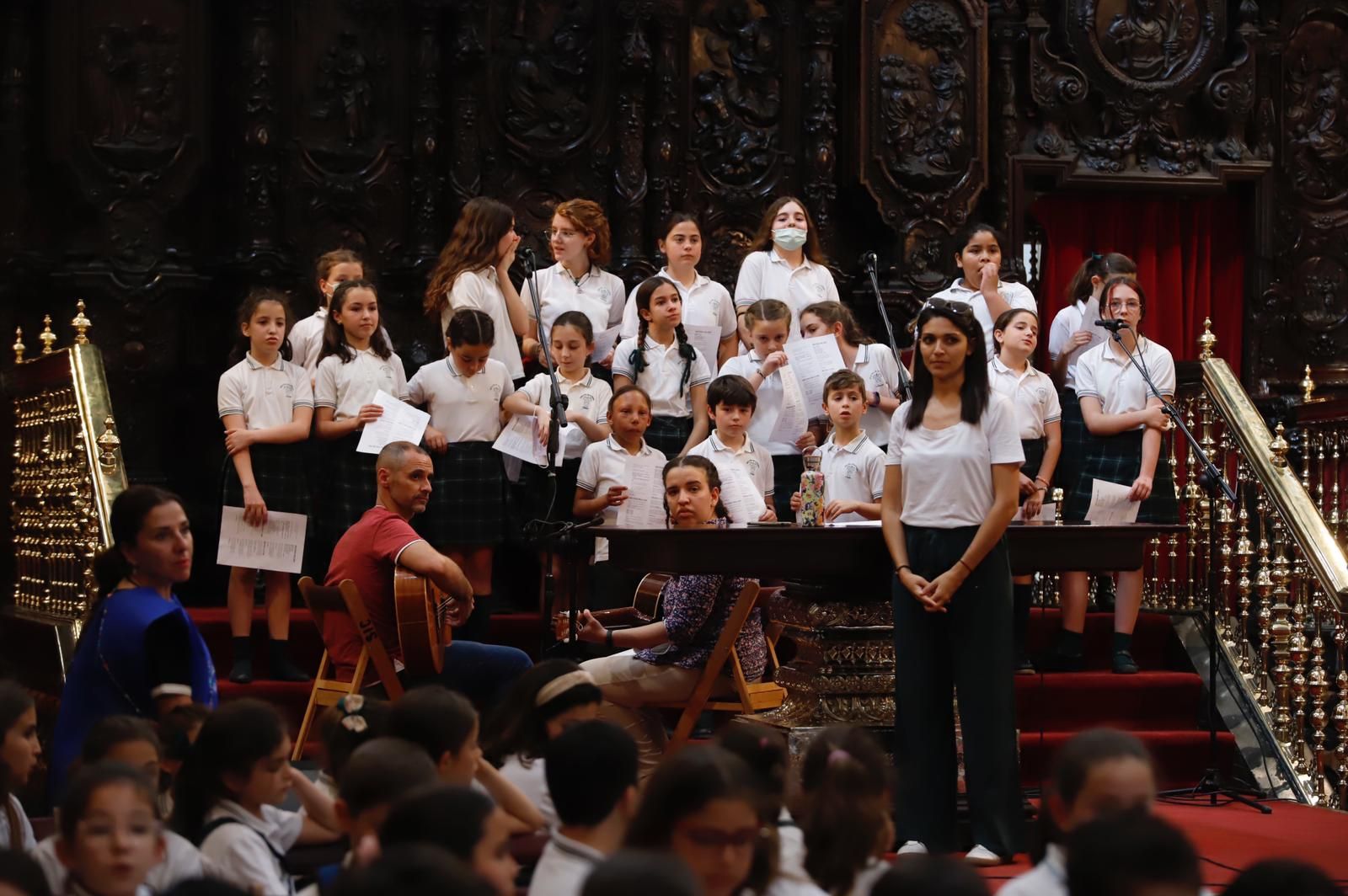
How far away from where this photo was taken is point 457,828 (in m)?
2.93

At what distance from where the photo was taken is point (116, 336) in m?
9.30

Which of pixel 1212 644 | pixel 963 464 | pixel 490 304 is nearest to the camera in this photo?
pixel 963 464

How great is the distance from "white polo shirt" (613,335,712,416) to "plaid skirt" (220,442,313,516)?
1498 mm

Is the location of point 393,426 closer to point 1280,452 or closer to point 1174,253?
point 1280,452

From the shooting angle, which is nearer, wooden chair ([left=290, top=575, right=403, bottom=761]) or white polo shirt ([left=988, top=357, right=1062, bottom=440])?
wooden chair ([left=290, top=575, right=403, bottom=761])

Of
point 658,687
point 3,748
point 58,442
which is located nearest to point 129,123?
point 58,442

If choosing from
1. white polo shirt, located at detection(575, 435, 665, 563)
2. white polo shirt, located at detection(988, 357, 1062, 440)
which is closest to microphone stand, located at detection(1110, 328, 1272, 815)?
white polo shirt, located at detection(988, 357, 1062, 440)

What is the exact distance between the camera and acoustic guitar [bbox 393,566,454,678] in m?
5.75

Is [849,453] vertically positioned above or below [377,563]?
above

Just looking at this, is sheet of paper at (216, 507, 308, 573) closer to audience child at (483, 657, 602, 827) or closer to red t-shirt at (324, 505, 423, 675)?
red t-shirt at (324, 505, 423, 675)

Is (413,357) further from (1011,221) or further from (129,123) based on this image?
(1011,221)

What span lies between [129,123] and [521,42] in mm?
2231

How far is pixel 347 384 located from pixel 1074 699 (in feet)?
11.2

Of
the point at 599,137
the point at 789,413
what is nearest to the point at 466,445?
the point at 789,413
